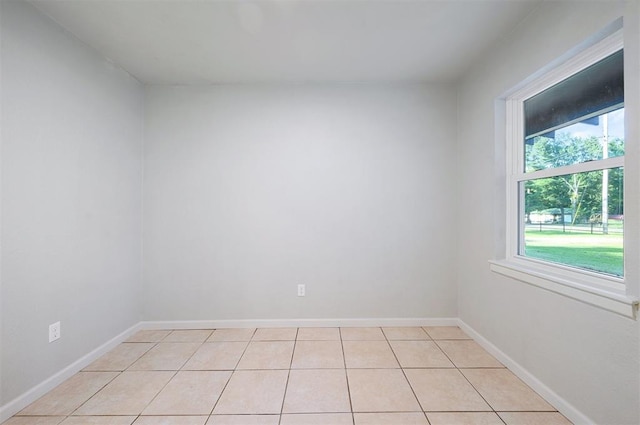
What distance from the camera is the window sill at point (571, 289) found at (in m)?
1.24

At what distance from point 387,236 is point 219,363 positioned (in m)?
1.89

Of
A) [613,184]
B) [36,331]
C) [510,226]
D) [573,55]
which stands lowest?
[36,331]

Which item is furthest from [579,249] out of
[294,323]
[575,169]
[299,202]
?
[294,323]

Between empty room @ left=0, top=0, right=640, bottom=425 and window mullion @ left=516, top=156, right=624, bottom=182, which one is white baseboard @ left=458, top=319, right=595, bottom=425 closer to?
empty room @ left=0, top=0, right=640, bottom=425

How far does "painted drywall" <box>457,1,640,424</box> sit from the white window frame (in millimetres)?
62

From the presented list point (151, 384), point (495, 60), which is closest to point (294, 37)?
point (495, 60)

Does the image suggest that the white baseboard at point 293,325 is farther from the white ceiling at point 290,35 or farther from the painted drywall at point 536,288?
the white ceiling at point 290,35

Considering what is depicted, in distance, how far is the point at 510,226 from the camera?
86.1 inches

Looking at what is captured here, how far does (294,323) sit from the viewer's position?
9.04 feet

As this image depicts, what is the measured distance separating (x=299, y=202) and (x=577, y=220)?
212 centimetres

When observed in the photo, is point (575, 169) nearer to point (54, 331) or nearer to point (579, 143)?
point (579, 143)

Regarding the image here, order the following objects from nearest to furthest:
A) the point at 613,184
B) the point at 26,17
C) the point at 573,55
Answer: the point at 613,184 < the point at 573,55 < the point at 26,17

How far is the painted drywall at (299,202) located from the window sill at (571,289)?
0.82 m

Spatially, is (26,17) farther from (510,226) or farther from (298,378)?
(510,226)
